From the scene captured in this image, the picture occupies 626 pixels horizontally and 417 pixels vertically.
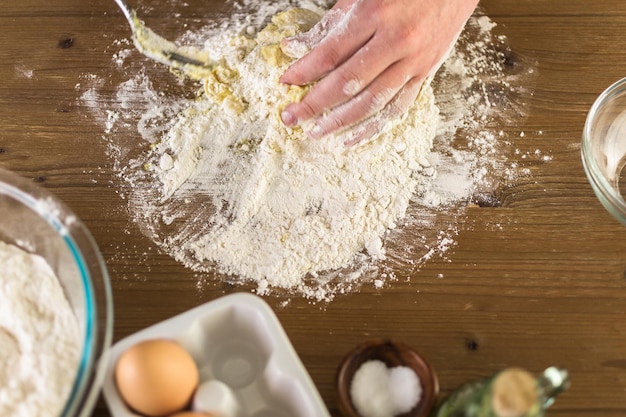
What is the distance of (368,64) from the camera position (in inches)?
39.0

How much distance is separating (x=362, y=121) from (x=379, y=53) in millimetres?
116

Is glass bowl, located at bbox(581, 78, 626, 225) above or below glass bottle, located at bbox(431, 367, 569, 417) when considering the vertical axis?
above

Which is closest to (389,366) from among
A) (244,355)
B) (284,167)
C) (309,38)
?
(244,355)

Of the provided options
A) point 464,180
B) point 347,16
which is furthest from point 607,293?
point 347,16

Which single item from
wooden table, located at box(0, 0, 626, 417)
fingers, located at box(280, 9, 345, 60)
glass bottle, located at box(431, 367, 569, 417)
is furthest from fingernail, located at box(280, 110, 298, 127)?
glass bottle, located at box(431, 367, 569, 417)

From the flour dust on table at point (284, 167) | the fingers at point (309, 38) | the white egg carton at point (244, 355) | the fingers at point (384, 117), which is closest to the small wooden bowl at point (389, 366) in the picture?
the white egg carton at point (244, 355)

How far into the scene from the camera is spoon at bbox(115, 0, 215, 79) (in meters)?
1.13

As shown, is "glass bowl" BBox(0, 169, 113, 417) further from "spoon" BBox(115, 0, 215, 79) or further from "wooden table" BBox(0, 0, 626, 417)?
"spoon" BBox(115, 0, 215, 79)

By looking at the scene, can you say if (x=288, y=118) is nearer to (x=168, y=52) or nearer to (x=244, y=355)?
(x=168, y=52)

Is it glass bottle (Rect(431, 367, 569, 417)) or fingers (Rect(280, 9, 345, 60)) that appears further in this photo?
fingers (Rect(280, 9, 345, 60))

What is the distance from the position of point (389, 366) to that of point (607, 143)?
1.94 feet

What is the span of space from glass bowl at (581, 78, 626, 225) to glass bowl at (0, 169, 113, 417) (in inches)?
29.5

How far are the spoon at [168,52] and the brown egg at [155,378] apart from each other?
58cm

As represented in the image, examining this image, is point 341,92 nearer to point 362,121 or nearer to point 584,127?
point 362,121
